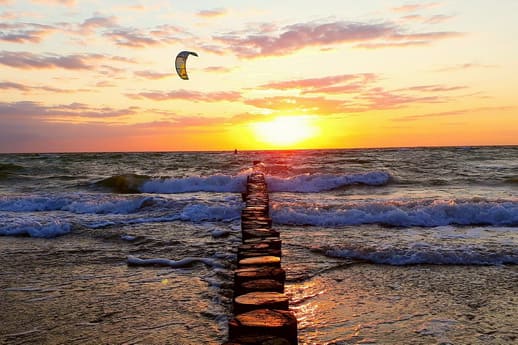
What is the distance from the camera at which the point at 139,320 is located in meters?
4.47

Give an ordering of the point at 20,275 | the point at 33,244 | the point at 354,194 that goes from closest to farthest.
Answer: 1. the point at 20,275
2. the point at 33,244
3. the point at 354,194

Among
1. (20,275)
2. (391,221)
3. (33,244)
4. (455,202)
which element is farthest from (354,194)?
(20,275)

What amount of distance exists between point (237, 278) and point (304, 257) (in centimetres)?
315

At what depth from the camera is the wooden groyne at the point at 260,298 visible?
2.86 metres

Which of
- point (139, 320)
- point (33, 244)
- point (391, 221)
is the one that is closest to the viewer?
point (139, 320)

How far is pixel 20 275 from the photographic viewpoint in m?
6.13

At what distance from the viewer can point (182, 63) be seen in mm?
12742

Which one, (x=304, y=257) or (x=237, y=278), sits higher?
(x=237, y=278)

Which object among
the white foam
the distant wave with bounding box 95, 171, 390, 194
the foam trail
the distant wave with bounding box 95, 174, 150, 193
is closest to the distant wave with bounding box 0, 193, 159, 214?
the white foam

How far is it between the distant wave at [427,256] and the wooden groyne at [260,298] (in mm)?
1714

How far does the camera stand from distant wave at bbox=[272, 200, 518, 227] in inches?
408

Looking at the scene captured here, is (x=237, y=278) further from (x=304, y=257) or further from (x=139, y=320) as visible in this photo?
(x=304, y=257)

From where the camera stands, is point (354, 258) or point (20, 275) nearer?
point (20, 275)

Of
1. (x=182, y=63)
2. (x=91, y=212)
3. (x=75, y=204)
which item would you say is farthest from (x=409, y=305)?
(x=75, y=204)
